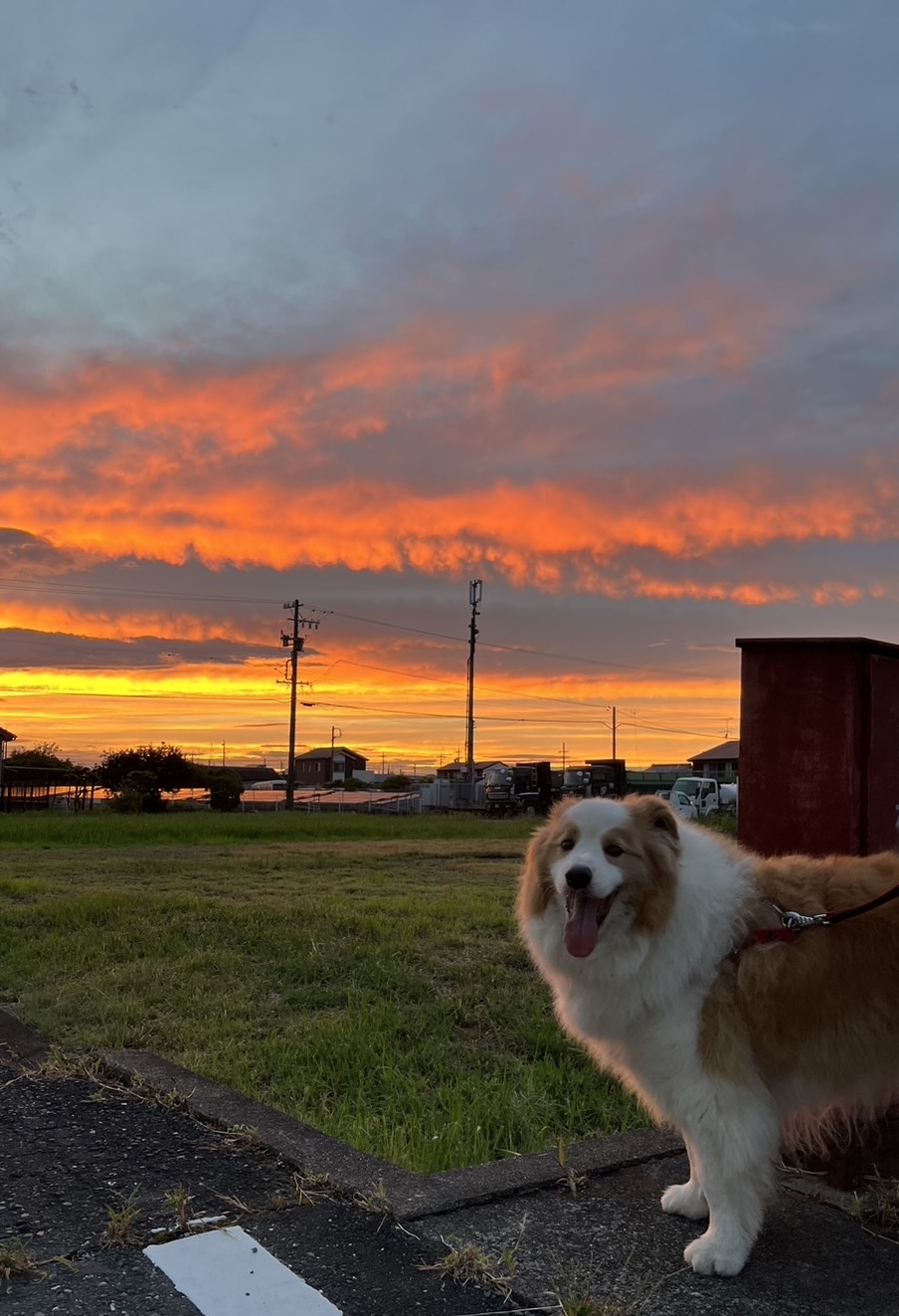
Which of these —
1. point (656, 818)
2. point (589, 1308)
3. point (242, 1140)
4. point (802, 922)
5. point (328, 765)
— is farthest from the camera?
point (328, 765)

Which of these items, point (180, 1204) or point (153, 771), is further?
point (153, 771)

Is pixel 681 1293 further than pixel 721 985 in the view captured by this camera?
No

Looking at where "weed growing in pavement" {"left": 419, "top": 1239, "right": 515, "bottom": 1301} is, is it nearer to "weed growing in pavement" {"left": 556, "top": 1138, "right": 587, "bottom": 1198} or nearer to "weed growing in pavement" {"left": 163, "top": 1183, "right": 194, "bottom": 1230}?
"weed growing in pavement" {"left": 556, "top": 1138, "right": 587, "bottom": 1198}

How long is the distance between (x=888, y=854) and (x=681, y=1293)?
1551mm

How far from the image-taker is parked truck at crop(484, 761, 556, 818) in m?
42.9

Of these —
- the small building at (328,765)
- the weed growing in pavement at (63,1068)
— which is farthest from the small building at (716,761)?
the weed growing in pavement at (63,1068)

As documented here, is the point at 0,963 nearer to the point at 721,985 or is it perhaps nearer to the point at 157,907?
the point at 157,907

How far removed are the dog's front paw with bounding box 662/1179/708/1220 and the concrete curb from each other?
0.36 meters

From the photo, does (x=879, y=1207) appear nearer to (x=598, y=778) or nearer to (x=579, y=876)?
(x=579, y=876)

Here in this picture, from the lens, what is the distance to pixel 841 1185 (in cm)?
354

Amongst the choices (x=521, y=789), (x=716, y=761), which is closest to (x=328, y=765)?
(x=716, y=761)

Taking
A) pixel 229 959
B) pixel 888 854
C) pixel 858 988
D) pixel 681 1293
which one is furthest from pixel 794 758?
pixel 229 959

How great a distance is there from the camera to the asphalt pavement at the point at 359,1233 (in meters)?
2.79

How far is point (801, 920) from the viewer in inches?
128
